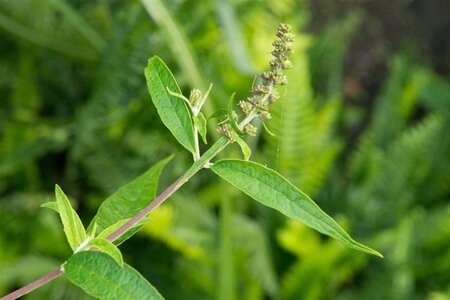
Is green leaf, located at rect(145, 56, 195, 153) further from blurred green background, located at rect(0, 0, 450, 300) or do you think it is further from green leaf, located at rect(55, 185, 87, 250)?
blurred green background, located at rect(0, 0, 450, 300)

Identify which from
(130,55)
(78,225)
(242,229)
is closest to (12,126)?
(130,55)

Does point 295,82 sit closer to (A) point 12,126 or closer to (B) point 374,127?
(B) point 374,127

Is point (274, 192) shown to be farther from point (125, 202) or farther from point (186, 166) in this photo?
point (186, 166)

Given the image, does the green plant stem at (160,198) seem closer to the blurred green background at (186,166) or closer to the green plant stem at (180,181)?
the green plant stem at (180,181)

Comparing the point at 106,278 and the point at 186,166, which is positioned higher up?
the point at 186,166

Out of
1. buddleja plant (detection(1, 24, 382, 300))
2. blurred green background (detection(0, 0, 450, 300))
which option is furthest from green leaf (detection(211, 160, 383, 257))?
blurred green background (detection(0, 0, 450, 300))

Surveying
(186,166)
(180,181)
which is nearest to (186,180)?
(180,181)
